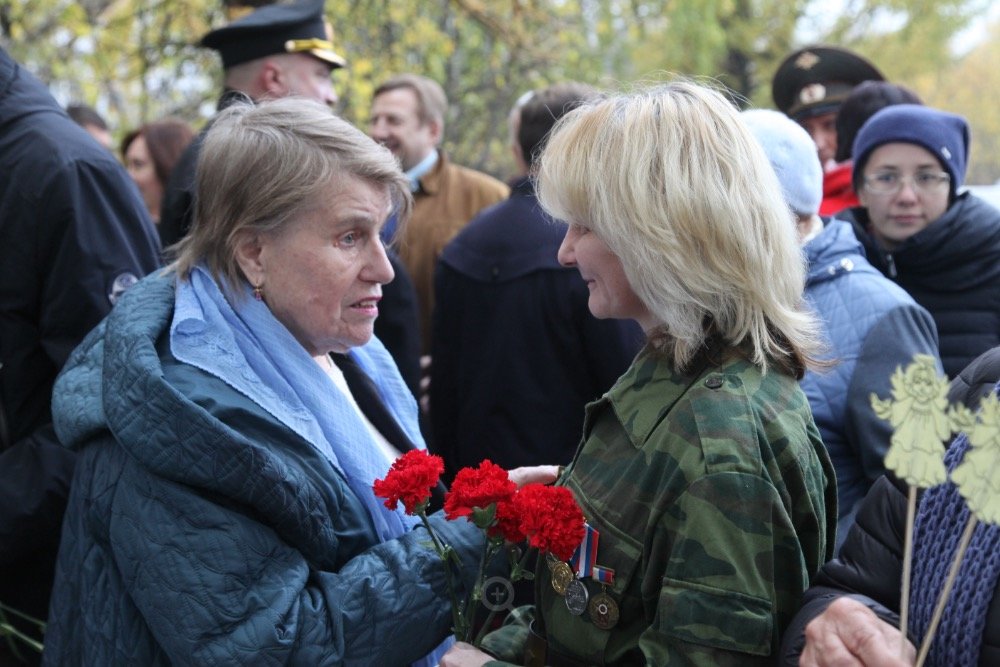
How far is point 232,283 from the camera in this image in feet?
7.82

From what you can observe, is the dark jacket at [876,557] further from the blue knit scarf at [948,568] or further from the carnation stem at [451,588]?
the carnation stem at [451,588]

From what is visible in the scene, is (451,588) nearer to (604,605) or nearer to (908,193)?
(604,605)

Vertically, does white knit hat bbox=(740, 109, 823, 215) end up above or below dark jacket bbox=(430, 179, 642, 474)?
above

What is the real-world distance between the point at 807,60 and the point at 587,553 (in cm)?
366

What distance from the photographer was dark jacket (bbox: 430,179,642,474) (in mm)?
3703

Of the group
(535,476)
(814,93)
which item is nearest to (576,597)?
(535,476)

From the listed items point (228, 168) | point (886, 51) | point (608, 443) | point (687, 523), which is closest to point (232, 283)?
point (228, 168)

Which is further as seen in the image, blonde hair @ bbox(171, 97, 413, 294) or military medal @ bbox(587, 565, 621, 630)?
blonde hair @ bbox(171, 97, 413, 294)

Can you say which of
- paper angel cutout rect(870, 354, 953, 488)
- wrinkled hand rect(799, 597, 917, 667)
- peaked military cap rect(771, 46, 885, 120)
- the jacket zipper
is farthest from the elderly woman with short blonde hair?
peaked military cap rect(771, 46, 885, 120)

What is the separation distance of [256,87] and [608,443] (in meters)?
2.95

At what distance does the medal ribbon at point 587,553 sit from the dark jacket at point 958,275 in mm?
2063

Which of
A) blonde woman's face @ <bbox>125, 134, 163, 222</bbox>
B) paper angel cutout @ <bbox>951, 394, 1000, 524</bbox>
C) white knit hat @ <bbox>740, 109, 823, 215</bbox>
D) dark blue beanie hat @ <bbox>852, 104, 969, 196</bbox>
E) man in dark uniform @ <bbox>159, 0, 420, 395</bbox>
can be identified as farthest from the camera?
blonde woman's face @ <bbox>125, 134, 163, 222</bbox>

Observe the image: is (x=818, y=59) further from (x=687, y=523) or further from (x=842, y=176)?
(x=687, y=523)

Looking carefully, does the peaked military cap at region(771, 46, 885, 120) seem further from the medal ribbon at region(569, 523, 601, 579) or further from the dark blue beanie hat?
the medal ribbon at region(569, 523, 601, 579)
